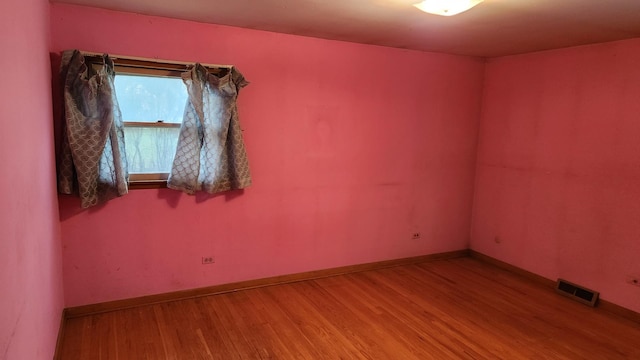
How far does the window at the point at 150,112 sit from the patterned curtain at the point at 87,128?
18 centimetres

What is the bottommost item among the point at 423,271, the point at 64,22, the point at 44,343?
the point at 423,271

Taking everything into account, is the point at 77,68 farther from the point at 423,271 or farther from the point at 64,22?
the point at 423,271

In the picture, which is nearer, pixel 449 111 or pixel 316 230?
pixel 316 230

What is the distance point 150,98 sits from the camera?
10.3 ft

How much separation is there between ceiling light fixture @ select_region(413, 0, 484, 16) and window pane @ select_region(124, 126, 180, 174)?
2091 mm

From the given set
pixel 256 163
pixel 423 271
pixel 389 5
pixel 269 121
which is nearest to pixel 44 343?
pixel 256 163

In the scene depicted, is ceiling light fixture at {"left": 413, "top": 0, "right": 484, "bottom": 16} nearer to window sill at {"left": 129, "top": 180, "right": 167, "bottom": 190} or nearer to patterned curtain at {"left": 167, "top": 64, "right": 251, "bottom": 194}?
patterned curtain at {"left": 167, "top": 64, "right": 251, "bottom": 194}

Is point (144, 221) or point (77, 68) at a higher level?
point (77, 68)

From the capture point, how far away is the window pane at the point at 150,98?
3.05 meters

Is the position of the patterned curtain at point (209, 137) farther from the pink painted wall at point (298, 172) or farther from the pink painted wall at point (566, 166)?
the pink painted wall at point (566, 166)

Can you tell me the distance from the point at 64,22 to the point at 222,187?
1.60 m

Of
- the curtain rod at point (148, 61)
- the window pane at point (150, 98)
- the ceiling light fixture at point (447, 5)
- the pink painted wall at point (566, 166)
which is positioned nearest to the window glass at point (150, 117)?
the window pane at point (150, 98)

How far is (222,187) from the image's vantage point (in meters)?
3.32

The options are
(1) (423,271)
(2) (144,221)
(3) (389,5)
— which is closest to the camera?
(3) (389,5)
